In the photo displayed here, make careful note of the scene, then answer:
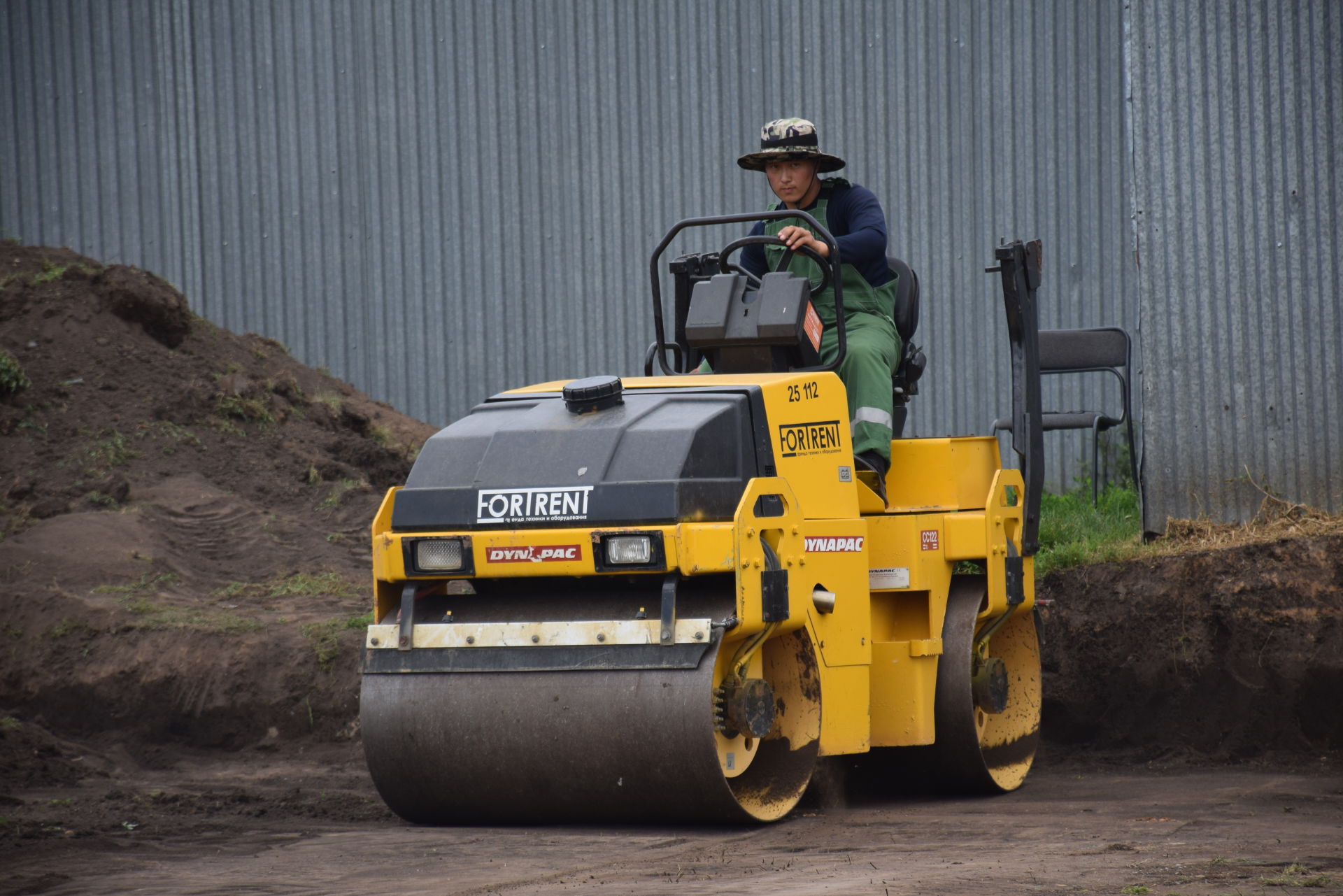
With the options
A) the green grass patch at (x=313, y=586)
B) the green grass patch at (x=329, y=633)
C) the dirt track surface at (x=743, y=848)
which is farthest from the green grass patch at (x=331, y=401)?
the dirt track surface at (x=743, y=848)

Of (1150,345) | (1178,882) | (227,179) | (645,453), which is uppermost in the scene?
(227,179)

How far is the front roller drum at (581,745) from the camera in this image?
15.9 ft

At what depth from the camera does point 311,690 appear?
779 cm

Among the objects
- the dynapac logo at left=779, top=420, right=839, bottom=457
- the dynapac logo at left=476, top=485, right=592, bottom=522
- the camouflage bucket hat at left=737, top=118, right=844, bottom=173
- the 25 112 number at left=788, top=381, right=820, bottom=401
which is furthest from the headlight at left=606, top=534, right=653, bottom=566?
the camouflage bucket hat at left=737, top=118, right=844, bottom=173

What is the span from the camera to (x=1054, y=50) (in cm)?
1061

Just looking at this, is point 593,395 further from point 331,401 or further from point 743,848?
point 331,401

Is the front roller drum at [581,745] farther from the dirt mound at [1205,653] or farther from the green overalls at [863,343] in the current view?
the dirt mound at [1205,653]

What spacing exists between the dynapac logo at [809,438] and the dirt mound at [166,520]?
128 inches

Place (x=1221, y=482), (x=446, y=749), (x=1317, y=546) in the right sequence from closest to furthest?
1. (x=446, y=749)
2. (x=1317, y=546)
3. (x=1221, y=482)

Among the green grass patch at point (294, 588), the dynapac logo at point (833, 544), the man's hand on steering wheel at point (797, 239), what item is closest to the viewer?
the dynapac logo at point (833, 544)

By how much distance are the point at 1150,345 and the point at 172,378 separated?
6280 mm

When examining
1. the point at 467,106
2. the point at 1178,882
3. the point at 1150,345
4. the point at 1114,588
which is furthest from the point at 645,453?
the point at 467,106

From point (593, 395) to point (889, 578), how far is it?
1.42 meters

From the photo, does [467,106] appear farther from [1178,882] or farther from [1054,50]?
[1178,882]
